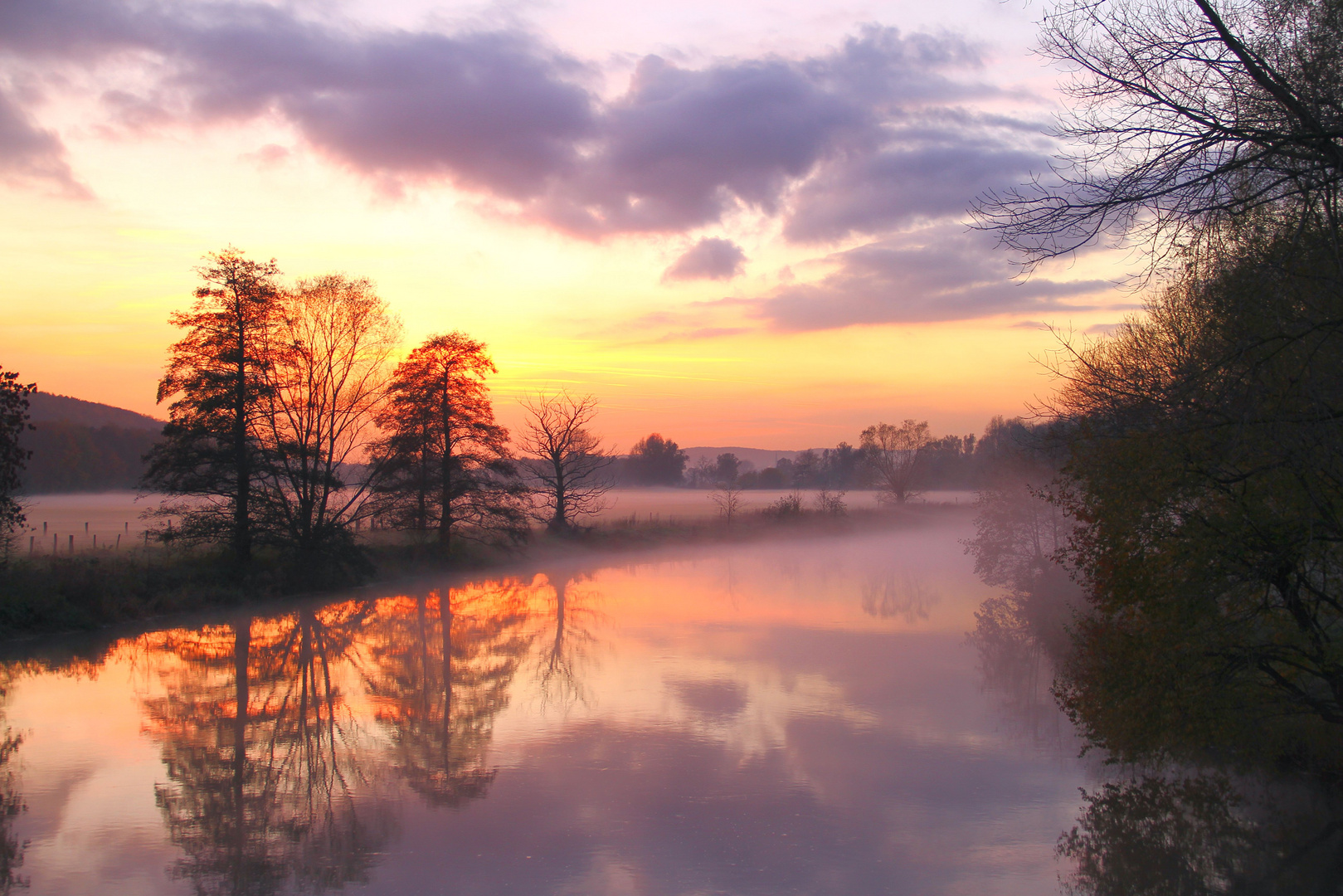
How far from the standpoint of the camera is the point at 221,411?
24000 mm

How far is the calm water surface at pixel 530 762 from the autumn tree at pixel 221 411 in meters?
3.43

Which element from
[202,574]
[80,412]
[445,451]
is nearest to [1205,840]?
[202,574]

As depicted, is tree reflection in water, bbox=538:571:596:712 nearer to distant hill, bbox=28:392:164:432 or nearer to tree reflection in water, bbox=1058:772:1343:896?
tree reflection in water, bbox=1058:772:1343:896

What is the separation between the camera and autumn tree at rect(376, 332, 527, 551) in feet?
104

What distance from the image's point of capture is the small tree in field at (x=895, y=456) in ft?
240

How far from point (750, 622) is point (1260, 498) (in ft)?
54.8

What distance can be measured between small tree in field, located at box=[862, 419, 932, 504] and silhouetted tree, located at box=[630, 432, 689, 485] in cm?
3217

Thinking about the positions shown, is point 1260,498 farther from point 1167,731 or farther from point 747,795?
point 747,795

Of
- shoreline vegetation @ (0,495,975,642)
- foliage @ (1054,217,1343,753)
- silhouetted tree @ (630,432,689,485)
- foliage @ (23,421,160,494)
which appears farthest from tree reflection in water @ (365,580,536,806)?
silhouetted tree @ (630,432,689,485)

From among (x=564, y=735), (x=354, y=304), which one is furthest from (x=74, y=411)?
(x=564, y=735)

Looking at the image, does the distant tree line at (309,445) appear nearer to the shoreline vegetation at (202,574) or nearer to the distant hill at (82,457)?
the shoreline vegetation at (202,574)

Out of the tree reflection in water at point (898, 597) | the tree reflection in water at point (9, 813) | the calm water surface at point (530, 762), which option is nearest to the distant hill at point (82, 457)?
the calm water surface at point (530, 762)

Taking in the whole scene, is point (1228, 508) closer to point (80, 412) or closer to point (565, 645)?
point (565, 645)

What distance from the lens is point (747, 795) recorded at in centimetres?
959
